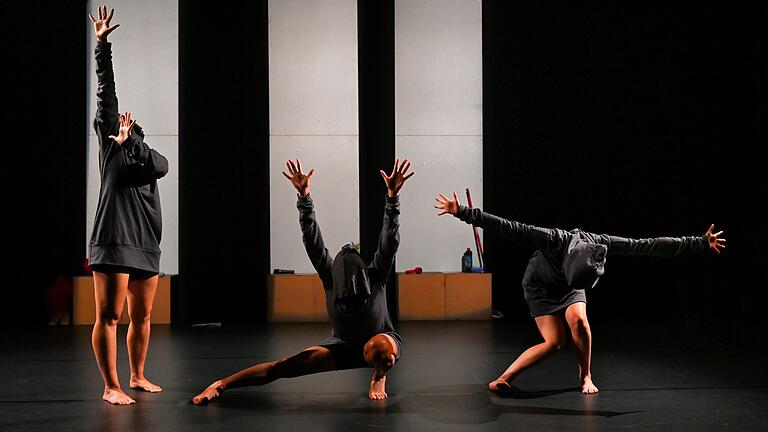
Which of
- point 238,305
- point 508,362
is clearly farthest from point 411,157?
point 508,362

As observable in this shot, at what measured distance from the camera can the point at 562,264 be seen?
3508mm

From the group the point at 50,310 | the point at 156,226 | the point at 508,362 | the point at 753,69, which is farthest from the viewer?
the point at 753,69

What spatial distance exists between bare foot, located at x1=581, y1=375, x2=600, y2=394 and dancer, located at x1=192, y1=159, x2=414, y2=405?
0.96 m

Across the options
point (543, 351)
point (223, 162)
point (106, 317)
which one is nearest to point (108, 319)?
point (106, 317)

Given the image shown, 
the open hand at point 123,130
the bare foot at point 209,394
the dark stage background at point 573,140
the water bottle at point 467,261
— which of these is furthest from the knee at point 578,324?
the water bottle at point 467,261

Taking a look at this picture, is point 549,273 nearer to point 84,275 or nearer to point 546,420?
point 546,420

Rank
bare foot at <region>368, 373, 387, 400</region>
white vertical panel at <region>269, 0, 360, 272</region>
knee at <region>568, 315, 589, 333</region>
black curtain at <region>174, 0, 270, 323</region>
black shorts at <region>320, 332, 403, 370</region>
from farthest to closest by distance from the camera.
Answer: white vertical panel at <region>269, 0, 360, 272</region> < black curtain at <region>174, 0, 270, 323</region> < knee at <region>568, 315, 589, 333</region> < bare foot at <region>368, 373, 387, 400</region> < black shorts at <region>320, 332, 403, 370</region>

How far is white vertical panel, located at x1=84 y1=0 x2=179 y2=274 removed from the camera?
22.8 feet

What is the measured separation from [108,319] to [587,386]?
2237 mm

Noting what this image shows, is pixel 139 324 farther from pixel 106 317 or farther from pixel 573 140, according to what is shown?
pixel 573 140

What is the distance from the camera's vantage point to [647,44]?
719 cm

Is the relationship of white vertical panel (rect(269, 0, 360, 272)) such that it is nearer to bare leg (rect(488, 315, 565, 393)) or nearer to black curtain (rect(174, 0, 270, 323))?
black curtain (rect(174, 0, 270, 323))

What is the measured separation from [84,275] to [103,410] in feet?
12.3

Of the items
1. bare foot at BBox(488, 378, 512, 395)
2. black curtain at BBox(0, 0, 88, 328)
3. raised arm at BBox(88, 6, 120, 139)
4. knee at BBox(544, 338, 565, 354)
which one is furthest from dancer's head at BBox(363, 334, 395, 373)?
black curtain at BBox(0, 0, 88, 328)
